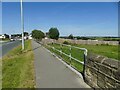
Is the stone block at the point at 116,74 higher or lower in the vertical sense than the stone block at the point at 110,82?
higher

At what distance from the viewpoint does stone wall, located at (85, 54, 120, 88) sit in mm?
5736

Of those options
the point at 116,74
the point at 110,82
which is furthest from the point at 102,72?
the point at 116,74

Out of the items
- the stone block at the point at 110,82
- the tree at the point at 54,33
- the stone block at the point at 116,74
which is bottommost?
the stone block at the point at 110,82

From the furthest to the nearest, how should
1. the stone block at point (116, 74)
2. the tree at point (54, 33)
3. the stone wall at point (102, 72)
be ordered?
the tree at point (54, 33)
the stone wall at point (102, 72)
the stone block at point (116, 74)

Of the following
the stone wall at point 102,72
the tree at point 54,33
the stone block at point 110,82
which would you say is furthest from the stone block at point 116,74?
the tree at point 54,33

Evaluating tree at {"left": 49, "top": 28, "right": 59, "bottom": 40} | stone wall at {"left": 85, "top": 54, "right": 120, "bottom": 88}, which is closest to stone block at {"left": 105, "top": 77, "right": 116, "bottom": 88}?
stone wall at {"left": 85, "top": 54, "right": 120, "bottom": 88}

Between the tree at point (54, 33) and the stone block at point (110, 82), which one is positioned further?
the tree at point (54, 33)

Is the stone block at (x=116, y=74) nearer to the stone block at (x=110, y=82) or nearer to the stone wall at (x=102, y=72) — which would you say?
the stone wall at (x=102, y=72)

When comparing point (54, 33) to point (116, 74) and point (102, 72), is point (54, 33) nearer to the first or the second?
point (102, 72)

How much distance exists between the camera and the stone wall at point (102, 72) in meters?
5.74

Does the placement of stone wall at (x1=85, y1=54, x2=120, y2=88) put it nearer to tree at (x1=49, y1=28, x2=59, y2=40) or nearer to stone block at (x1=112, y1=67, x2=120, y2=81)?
stone block at (x1=112, y1=67, x2=120, y2=81)

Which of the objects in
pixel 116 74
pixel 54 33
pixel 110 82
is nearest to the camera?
pixel 116 74

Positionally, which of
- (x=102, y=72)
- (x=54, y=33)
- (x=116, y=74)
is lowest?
(x=102, y=72)

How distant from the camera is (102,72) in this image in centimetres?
668
